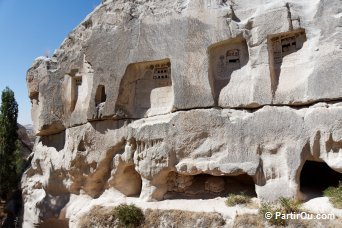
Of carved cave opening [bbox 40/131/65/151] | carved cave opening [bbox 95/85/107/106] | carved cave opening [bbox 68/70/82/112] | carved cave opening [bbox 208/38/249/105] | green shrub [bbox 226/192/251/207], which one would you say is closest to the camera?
green shrub [bbox 226/192/251/207]

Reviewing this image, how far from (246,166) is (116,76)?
203 inches

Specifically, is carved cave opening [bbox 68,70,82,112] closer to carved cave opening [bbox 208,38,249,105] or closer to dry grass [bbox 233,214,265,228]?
carved cave opening [bbox 208,38,249,105]

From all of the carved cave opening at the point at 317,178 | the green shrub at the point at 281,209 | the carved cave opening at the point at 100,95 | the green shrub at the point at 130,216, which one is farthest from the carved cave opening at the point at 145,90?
→ the carved cave opening at the point at 317,178

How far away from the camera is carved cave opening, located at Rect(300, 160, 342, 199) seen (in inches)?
373

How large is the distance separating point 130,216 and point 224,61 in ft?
17.9

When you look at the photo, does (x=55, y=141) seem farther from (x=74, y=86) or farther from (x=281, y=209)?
(x=281, y=209)

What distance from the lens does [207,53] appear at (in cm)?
992

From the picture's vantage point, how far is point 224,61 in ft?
33.6

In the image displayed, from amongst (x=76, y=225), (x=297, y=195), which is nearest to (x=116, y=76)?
(x=76, y=225)

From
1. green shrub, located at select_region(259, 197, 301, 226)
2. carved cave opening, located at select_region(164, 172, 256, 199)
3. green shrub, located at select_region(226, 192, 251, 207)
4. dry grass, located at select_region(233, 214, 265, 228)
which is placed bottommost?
dry grass, located at select_region(233, 214, 265, 228)

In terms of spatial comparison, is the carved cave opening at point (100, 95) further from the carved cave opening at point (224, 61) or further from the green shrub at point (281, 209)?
the green shrub at point (281, 209)

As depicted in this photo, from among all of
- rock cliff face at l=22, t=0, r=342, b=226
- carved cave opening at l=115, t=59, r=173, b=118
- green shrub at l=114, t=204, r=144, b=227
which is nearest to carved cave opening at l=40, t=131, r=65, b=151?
rock cliff face at l=22, t=0, r=342, b=226

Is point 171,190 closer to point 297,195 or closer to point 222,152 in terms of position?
point 222,152

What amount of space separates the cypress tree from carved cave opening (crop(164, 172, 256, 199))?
8416 millimetres
